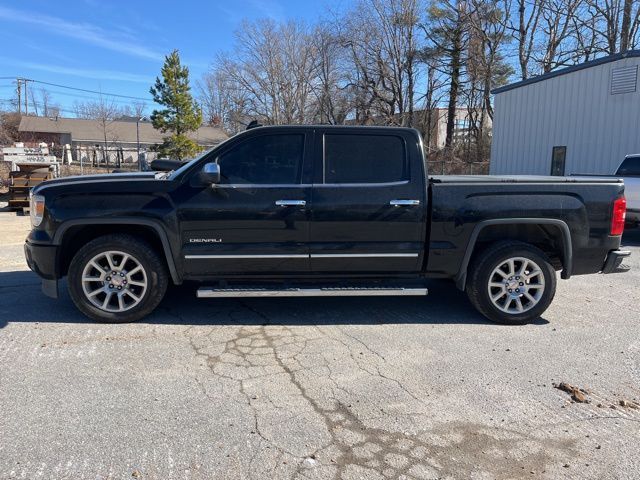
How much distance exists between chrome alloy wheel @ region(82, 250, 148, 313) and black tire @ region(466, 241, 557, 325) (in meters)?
3.29

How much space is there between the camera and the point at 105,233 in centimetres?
486

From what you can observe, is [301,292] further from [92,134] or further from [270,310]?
[92,134]

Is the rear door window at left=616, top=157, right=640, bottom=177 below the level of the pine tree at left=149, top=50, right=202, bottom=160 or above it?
below

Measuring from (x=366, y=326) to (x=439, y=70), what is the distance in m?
33.1

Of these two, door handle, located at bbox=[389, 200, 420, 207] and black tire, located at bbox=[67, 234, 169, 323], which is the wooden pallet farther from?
door handle, located at bbox=[389, 200, 420, 207]

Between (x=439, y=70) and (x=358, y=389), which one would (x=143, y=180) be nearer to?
(x=358, y=389)

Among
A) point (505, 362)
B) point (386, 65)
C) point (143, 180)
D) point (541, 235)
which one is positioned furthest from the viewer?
point (386, 65)

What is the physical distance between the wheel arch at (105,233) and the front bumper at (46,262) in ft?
0.19

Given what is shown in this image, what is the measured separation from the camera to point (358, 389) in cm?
354

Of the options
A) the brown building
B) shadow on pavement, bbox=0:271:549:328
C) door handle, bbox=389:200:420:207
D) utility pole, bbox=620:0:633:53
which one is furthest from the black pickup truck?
the brown building

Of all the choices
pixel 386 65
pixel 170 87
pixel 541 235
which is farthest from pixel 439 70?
pixel 541 235

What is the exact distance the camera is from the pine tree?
32.2m

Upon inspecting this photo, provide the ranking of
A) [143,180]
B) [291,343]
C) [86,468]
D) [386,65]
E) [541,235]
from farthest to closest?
1. [386,65]
2. [541,235]
3. [143,180]
4. [291,343]
5. [86,468]

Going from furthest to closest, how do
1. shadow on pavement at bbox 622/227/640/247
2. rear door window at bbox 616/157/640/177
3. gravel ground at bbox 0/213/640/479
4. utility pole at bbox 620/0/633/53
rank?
utility pole at bbox 620/0/633/53
rear door window at bbox 616/157/640/177
shadow on pavement at bbox 622/227/640/247
gravel ground at bbox 0/213/640/479
